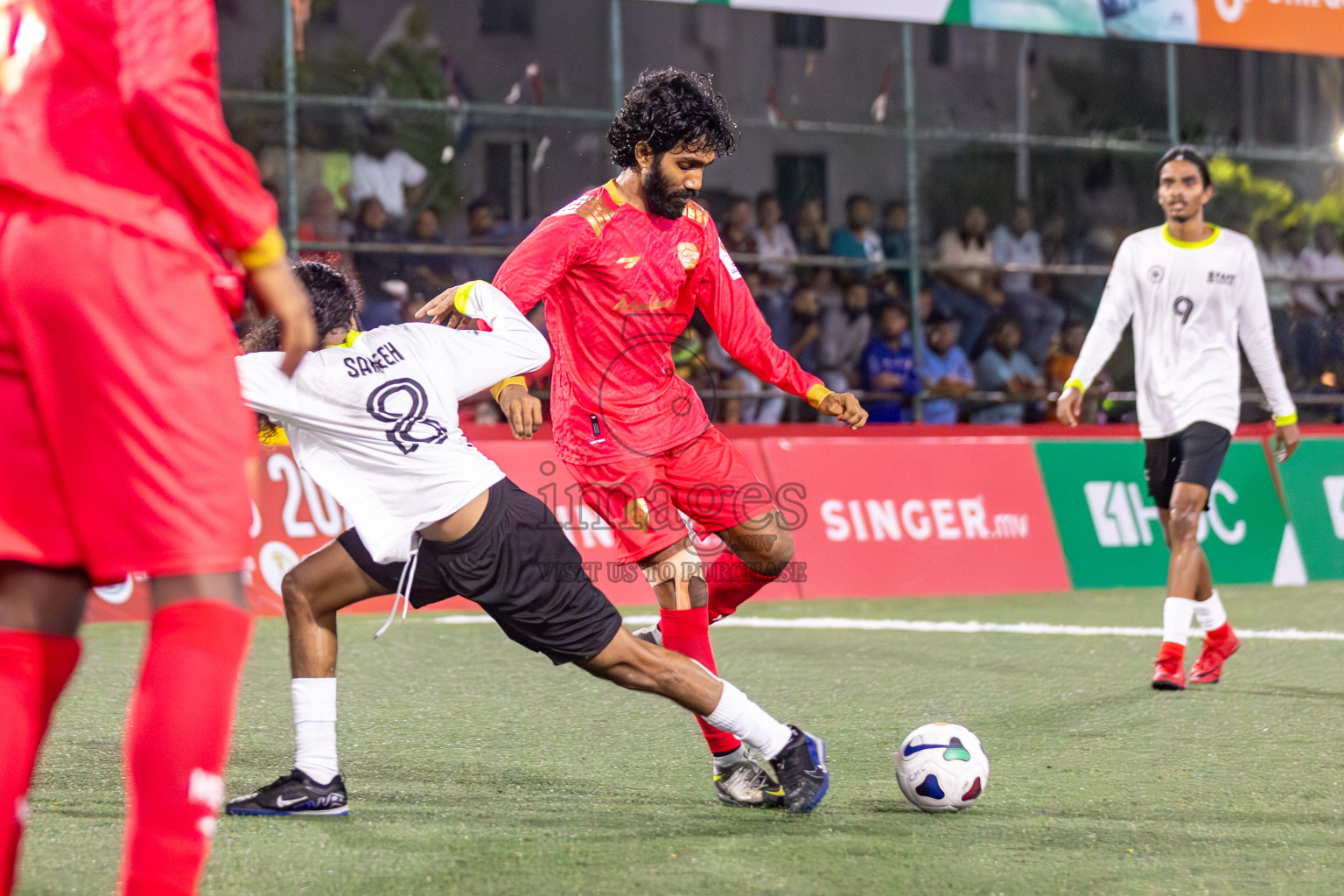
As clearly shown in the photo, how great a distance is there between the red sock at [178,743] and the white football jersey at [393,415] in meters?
1.44

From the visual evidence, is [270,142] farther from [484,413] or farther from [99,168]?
[99,168]

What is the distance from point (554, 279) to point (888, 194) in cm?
1182

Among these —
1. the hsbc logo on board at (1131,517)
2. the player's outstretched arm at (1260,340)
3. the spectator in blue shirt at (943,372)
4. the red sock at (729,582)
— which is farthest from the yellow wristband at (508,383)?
the spectator in blue shirt at (943,372)

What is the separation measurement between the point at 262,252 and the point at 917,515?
815cm

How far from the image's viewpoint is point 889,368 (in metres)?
13.2

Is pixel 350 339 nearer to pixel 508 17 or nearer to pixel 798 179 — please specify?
pixel 508 17

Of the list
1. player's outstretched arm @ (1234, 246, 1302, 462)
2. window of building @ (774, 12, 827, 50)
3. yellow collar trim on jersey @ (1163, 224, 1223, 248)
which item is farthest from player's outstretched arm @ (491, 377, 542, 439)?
window of building @ (774, 12, 827, 50)

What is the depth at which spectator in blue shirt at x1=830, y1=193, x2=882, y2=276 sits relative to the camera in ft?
45.2

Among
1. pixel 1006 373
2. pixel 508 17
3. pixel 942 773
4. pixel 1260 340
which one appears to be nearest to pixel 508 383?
pixel 942 773

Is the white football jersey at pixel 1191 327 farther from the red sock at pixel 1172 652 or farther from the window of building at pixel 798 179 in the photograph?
the window of building at pixel 798 179

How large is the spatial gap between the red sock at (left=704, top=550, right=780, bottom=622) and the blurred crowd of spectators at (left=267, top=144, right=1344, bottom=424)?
22.8ft

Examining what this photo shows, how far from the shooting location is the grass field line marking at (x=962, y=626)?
25.8 ft

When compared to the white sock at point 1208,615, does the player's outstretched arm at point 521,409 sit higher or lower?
higher

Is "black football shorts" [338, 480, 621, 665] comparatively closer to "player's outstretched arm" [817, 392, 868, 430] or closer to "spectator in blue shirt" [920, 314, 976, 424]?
"player's outstretched arm" [817, 392, 868, 430]
